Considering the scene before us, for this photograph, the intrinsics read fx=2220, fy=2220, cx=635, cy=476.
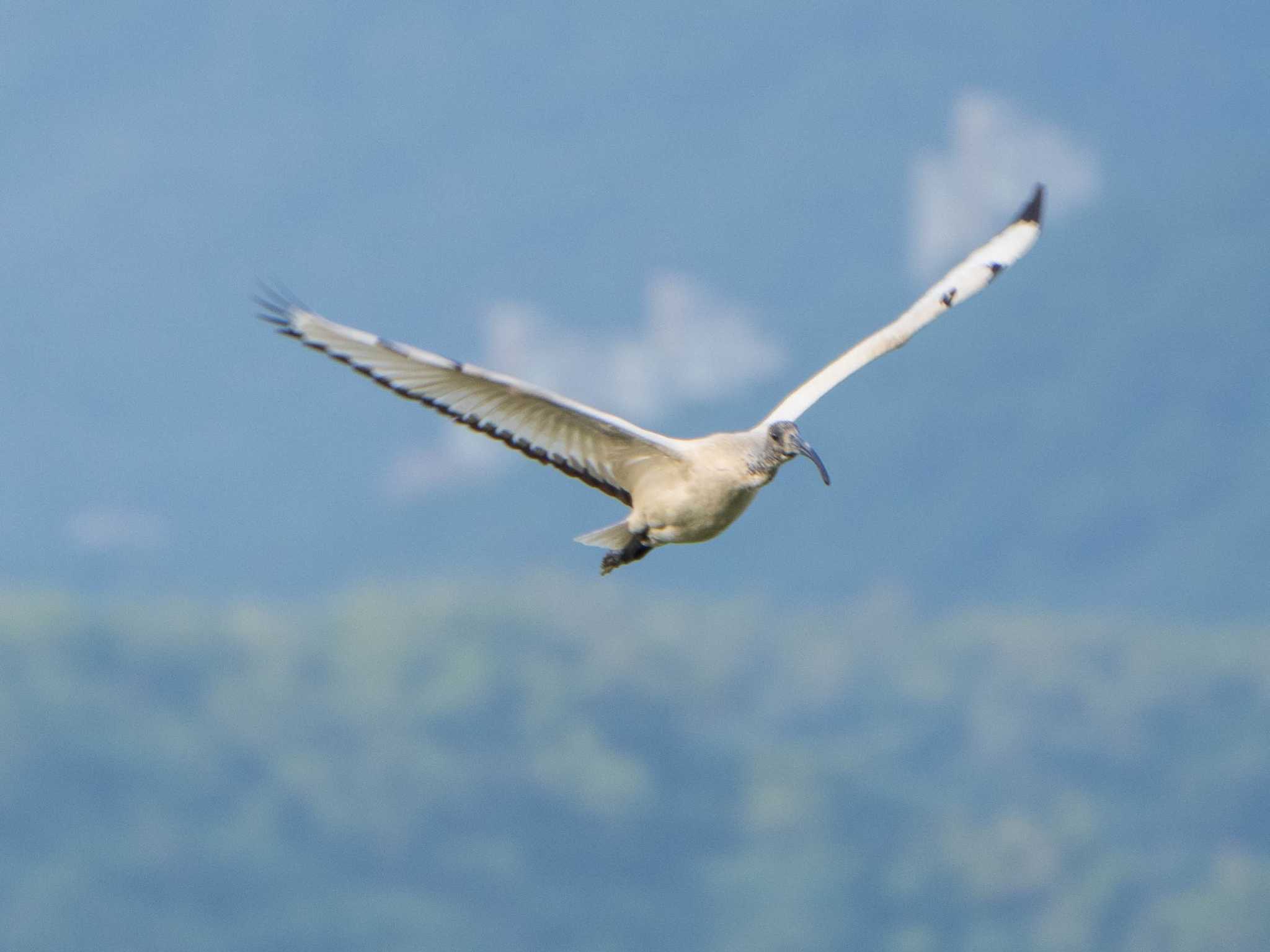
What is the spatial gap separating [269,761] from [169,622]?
45.1 ft

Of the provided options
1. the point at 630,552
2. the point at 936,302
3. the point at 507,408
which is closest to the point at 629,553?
the point at 630,552

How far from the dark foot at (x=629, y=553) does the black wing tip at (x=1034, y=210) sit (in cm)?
472

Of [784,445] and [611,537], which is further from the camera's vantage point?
[611,537]

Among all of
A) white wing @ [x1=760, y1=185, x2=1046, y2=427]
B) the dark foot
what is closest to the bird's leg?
the dark foot

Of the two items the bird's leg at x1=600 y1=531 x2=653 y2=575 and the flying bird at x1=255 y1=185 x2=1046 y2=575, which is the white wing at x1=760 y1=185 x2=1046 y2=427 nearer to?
the flying bird at x1=255 y1=185 x2=1046 y2=575

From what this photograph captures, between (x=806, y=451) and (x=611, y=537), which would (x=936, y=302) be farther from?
(x=611, y=537)

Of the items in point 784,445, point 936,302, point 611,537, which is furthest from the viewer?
point 936,302

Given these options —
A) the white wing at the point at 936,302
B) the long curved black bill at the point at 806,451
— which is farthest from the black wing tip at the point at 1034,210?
the long curved black bill at the point at 806,451

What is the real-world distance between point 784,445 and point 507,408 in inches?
60.4

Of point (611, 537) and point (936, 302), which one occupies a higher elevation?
point (936, 302)

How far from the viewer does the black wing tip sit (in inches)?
598

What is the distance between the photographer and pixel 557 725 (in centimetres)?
14188

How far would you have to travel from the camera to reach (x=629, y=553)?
11.8 meters

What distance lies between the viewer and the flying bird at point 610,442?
1123 centimetres
